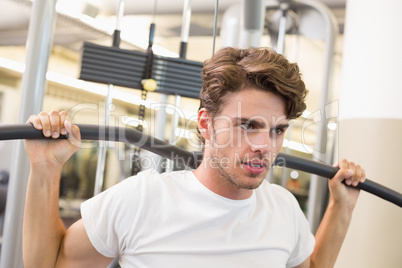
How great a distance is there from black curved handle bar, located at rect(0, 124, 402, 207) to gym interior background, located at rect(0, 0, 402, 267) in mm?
249

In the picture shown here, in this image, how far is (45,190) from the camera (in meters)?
0.94

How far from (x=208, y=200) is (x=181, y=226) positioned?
0.33ft

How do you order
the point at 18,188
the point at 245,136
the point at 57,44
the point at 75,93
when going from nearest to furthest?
the point at 245,136
the point at 18,188
the point at 57,44
the point at 75,93

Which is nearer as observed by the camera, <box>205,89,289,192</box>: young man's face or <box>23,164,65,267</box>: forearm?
<box>23,164,65,267</box>: forearm

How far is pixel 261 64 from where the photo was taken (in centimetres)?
114

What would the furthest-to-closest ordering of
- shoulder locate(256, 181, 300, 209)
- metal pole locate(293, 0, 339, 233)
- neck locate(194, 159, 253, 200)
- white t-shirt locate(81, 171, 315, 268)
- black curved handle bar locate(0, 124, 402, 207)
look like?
metal pole locate(293, 0, 339, 233)
shoulder locate(256, 181, 300, 209)
neck locate(194, 159, 253, 200)
white t-shirt locate(81, 171, 315, 268)
black curved handle bar locate(0, 124, 402, 207)

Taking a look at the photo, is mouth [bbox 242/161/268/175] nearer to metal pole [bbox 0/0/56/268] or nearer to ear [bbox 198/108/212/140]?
ear [bbox 198/108/212/140]

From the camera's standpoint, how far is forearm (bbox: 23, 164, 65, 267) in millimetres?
928

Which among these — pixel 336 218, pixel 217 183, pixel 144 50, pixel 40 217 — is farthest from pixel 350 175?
pixel 144 50

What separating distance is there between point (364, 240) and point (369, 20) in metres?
0.91

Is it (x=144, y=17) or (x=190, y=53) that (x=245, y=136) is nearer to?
(x=144, y=17)

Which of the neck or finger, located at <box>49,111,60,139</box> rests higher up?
finger, located at <box>49,111,60,139</box>

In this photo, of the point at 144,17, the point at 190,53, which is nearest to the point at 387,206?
the point at 144,17

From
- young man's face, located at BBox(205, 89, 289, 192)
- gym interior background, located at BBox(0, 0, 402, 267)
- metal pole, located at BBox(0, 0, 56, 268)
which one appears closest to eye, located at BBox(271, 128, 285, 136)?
young man's face, located at BBox(205, 89, 289, 192)
